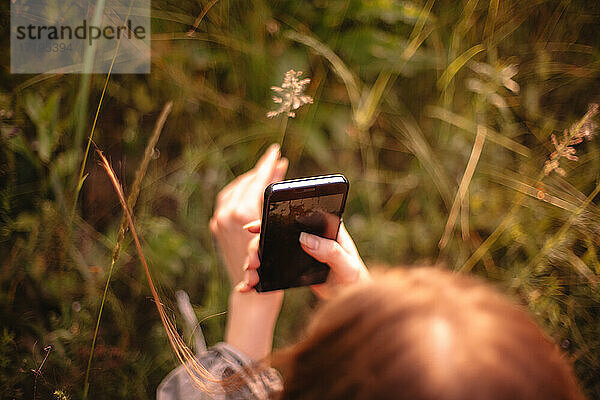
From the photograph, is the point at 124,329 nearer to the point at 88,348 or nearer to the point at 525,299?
the point at 88,348

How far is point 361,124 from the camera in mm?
1071

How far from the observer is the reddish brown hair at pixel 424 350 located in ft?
1.42

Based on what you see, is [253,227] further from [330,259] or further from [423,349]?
[423,349]

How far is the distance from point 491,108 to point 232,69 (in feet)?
1.86

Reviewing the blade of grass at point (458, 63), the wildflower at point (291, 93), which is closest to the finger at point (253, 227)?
the wildflower at point (291, 93)

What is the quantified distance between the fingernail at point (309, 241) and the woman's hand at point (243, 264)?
0.07 m

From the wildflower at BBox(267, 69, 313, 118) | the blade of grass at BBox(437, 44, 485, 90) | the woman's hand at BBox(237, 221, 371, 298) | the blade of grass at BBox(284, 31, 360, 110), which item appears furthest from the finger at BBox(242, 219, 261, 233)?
the blade of grass at BBox(437, 44, 485, 90)

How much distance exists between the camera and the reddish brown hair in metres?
0.43

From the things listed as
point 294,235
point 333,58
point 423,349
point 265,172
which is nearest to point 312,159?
point 333,58

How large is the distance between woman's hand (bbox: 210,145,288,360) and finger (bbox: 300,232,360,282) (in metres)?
0.08

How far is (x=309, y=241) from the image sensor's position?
2.48ft

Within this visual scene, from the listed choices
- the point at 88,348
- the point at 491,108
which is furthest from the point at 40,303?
A: the point at 491,108

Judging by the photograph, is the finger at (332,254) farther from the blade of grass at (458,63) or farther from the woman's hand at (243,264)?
the blade of grass at (458,63)
